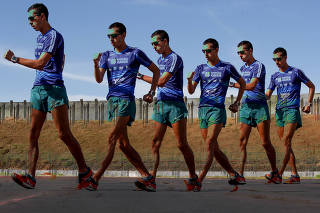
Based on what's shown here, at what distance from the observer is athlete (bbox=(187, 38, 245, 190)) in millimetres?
10844

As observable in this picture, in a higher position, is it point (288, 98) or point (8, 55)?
point (8, 55)

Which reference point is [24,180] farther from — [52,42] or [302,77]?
[302,77]

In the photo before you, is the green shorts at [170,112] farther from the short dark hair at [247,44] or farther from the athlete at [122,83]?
the short dark hair at [247,44]

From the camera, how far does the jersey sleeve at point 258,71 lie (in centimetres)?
1334

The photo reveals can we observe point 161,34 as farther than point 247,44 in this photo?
No

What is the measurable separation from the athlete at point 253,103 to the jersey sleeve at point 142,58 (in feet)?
13.5

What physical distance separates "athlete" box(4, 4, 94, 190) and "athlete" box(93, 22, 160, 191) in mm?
554

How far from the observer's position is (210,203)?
7.65 m

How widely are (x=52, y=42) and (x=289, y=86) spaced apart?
704cm

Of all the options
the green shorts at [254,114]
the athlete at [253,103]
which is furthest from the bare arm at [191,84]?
the green shorts at [254,114]

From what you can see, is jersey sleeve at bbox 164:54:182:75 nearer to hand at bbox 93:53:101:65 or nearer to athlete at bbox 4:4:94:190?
hand at bbox 93:53:101:65

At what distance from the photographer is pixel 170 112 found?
34.1 feet

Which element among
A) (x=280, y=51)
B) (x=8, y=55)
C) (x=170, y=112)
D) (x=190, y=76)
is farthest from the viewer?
(x=280, y=51)

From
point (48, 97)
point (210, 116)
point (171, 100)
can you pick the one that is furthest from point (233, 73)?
point (48, 97)
